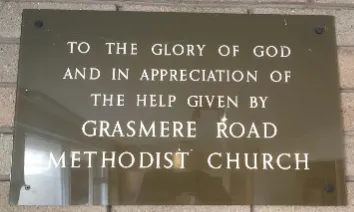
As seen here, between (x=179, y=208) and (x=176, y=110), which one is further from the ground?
(x=176, y=110)

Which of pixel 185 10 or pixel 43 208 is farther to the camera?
pixel 185 10

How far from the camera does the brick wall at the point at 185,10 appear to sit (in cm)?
142

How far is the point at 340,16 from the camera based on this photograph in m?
1.58

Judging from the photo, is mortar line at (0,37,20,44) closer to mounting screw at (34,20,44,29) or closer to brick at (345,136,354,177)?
mounting screw at (34,20,44,29)

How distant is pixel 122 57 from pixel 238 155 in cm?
45

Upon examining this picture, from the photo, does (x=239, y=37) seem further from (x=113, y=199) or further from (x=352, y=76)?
(x=113, y=199)

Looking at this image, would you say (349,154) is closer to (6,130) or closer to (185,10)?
(185,10)

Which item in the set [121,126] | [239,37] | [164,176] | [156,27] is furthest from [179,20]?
[164,176]

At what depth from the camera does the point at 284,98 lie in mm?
1481

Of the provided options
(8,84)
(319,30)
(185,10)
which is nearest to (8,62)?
(8,84)

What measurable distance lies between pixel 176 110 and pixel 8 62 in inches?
20.9

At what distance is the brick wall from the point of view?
142 cm

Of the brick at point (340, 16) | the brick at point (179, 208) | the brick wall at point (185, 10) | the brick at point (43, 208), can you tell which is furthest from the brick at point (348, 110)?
the brick at point (43, 208)

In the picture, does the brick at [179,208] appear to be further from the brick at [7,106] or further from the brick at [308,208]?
the brick at [7,106]
